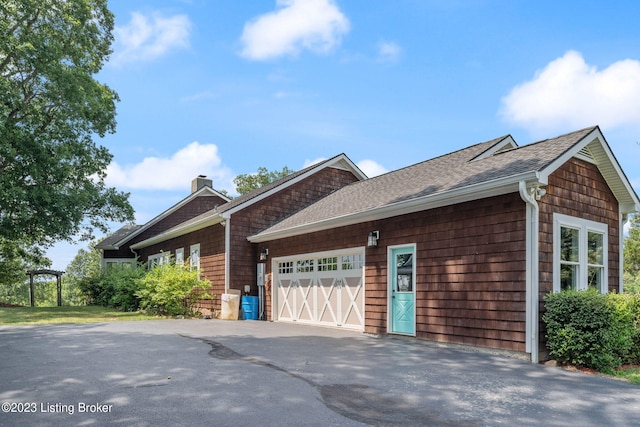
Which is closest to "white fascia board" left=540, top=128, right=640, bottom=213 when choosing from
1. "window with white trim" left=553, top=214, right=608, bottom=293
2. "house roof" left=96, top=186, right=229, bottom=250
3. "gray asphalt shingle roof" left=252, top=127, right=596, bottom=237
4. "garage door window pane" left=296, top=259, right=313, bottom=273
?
"gray asphalt shingle roof" left=252, top=127, right=596, bottom=237

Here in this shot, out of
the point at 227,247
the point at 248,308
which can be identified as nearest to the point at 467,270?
the point at 248,308

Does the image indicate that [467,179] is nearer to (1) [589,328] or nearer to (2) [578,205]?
(2) [578,205]

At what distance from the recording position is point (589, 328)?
7.93 metres

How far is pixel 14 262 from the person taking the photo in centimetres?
2886

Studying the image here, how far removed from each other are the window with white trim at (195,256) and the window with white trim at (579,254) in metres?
13.1

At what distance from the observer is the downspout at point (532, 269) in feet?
27.3

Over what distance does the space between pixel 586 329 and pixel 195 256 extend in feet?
47.5

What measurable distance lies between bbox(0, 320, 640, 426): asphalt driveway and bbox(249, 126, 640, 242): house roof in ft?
9.57

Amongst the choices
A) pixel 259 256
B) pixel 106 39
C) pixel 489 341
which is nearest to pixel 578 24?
pixel 489 341

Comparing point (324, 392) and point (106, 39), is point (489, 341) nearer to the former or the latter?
point (324, 392)

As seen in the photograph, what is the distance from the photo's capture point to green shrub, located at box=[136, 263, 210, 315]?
647 inches

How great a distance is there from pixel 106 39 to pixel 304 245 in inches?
657

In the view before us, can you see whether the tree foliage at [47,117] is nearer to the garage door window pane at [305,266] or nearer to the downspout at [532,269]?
the garage door window pane at [305,266]

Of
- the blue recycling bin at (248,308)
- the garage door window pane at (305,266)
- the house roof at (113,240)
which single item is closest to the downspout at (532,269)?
the garage door window pane at (305,266)
